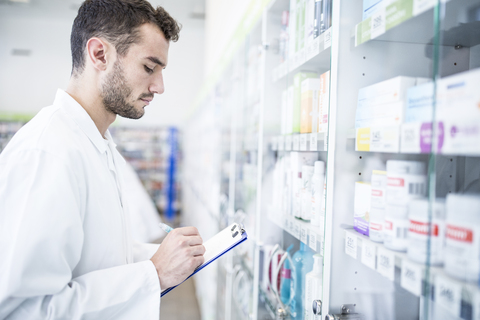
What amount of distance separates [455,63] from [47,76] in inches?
419

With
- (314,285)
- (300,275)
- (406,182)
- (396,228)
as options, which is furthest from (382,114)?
(300,275)

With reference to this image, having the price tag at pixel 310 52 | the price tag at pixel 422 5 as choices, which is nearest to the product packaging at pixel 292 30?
the price tag at pixel 310 52

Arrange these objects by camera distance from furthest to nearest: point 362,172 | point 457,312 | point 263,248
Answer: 1. point 263,248
2. point 362,172
3. point 457,312

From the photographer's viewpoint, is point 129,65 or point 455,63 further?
point 129,65

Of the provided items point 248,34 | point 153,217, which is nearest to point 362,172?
point 248,34

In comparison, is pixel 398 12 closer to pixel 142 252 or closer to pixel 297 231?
pixel 297 231

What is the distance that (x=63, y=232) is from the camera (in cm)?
102

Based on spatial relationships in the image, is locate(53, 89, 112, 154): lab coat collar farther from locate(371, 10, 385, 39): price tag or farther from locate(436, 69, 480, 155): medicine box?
locate(436, 69, 480, 155): medicine box

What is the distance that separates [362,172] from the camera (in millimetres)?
1089

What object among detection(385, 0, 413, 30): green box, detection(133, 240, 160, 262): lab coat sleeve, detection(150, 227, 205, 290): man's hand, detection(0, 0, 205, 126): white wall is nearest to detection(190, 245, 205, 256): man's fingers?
detection(150, 227, 205, 290): man's hand

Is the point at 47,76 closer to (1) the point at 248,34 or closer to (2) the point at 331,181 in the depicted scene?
(1) the point at 248,34

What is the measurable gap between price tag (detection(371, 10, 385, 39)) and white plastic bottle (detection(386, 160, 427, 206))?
1.14ft

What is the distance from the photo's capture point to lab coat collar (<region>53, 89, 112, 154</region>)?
4.28 feet

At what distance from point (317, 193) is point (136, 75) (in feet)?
2.82
